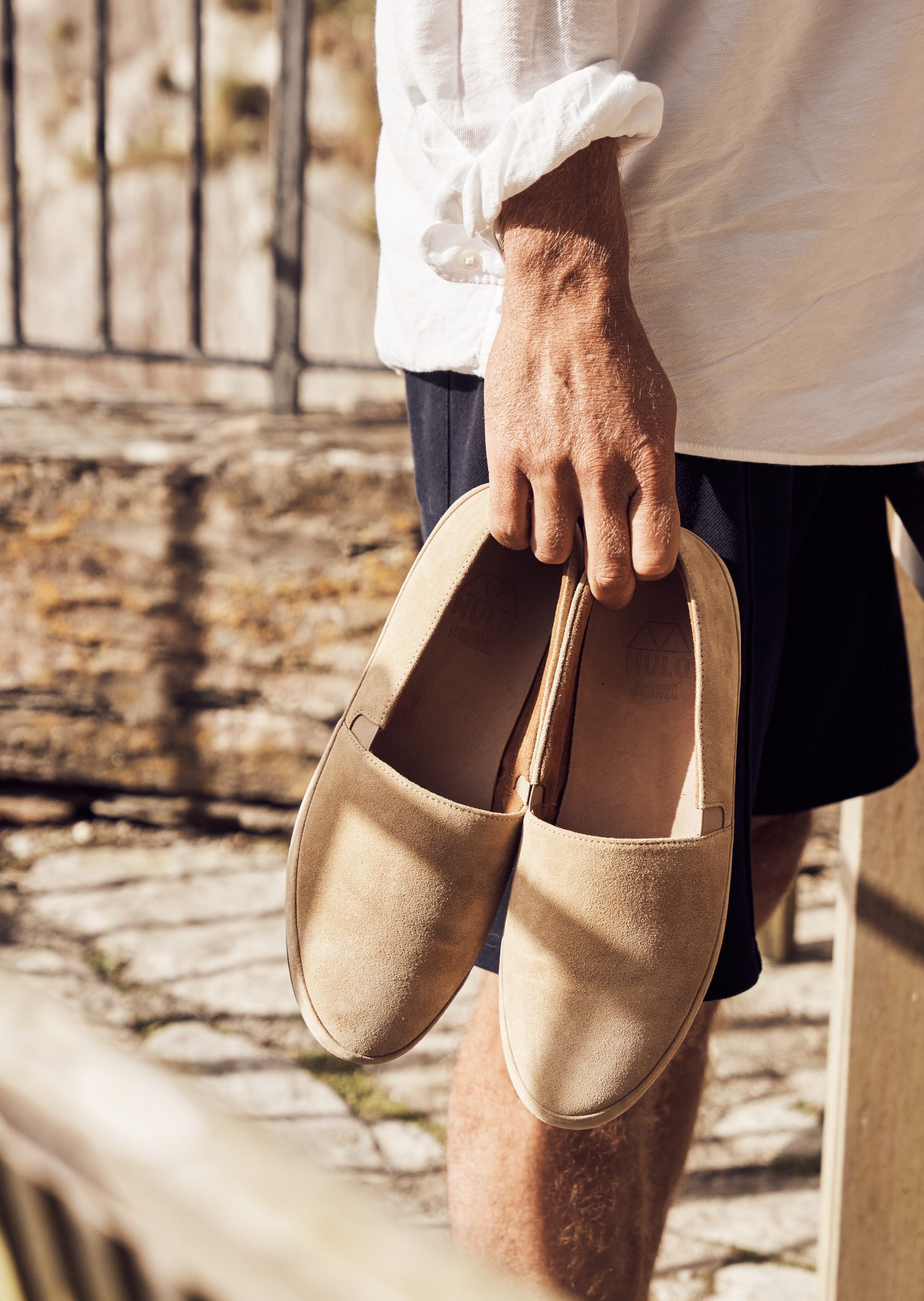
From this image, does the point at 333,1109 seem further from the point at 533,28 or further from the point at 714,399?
the point at 533,28

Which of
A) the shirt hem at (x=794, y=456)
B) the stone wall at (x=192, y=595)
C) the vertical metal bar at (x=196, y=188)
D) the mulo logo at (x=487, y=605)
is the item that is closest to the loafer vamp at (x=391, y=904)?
the mulo logo at (x=487, y=605)

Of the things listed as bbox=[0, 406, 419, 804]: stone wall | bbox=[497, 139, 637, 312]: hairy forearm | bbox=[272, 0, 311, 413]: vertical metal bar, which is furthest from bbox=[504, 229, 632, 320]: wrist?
bbox=[272, 0, 311, 413]: vertical metal bar

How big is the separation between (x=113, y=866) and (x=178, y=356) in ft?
3.92

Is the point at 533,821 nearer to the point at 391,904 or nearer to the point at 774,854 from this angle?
the point at 391,904

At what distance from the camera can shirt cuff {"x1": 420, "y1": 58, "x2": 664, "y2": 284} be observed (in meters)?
0.67

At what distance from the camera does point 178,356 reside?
259 centimetres

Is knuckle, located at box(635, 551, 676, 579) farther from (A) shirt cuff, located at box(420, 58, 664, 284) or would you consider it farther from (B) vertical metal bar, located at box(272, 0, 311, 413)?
(B) vertical metal bar, located at box(272, 0, 311, 413)

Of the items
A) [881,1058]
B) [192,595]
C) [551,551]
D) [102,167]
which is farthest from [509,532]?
[102,167]

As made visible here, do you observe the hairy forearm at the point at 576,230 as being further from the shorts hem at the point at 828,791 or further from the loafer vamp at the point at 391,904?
the shorts hem at the point at 828,791

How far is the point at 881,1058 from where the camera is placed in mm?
1135

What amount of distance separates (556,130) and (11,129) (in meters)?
2.25

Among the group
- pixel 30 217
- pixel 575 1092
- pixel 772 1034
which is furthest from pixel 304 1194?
pixel 30 217

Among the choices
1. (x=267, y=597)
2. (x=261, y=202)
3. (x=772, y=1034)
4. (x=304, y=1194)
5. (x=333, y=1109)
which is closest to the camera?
(x=304, y=1194)

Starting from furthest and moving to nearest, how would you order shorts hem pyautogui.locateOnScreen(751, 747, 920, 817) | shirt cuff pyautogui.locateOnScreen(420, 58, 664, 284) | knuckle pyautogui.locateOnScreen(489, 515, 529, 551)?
shorts hem pyautogui.locateOnScreen(751, 747, 920, 817)
knuckle pyautogui.locateOnScreen(489, 515, 529, 551)
shirt cuff pyautogui.locateOnScreen(420, 58, 664, 284)
